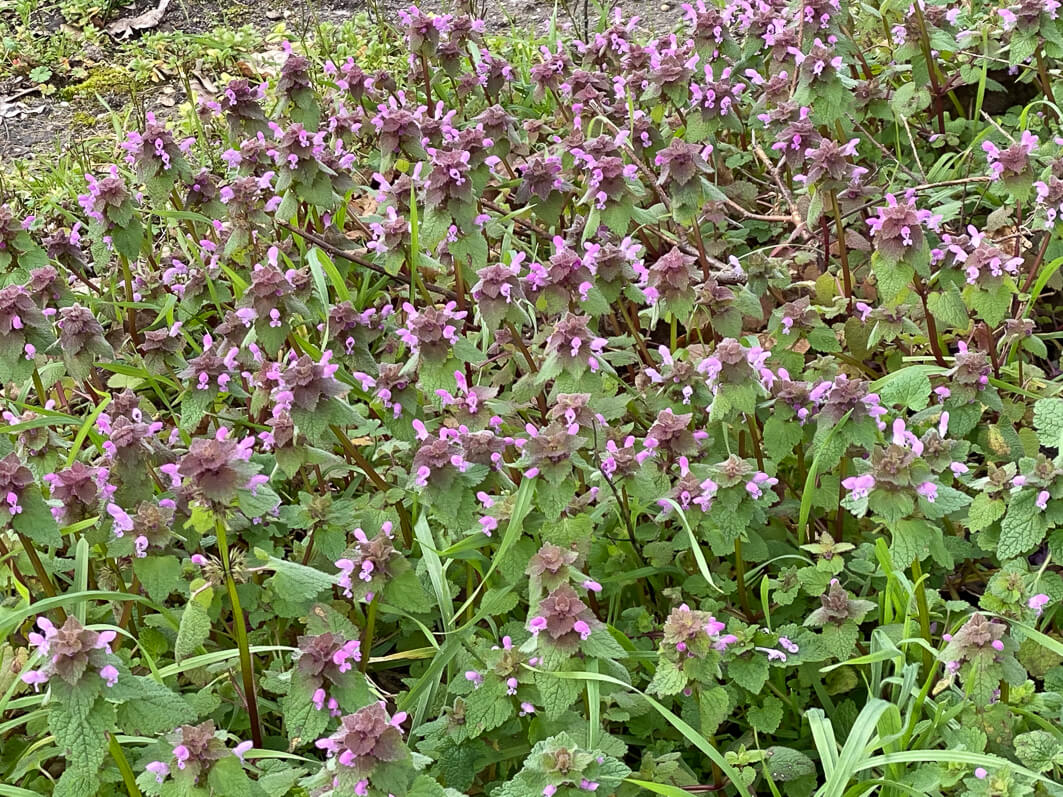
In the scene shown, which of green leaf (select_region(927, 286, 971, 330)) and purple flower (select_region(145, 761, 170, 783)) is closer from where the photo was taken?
purple flower (select_region(145, 761, 170, 783))

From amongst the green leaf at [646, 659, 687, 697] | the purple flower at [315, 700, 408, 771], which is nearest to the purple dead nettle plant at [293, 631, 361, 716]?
the purple flower at [315, 700, 408, 771]

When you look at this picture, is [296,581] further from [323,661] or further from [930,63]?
[930,63]

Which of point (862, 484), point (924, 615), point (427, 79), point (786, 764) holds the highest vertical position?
point (427, 79)

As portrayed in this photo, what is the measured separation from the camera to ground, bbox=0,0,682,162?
18.8 ft

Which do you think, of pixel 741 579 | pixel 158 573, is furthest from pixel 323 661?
pixel 741 579

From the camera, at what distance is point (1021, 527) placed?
2.38 m

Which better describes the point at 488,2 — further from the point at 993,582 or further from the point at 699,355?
the point at 993,582

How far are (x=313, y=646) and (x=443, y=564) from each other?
1.96 feet

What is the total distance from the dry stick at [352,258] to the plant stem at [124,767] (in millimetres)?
1737

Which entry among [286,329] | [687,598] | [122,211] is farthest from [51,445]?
[687,598]

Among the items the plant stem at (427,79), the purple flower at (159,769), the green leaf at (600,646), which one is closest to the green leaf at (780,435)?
the green leaf at (600,646)

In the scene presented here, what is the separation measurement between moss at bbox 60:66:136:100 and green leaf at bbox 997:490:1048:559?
Result: 16.1ft

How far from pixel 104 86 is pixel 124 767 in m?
4.59

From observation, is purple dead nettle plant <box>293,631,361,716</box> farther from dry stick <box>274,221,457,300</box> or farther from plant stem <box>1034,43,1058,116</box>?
plant stem <box>1034,43,1058,116</box>
